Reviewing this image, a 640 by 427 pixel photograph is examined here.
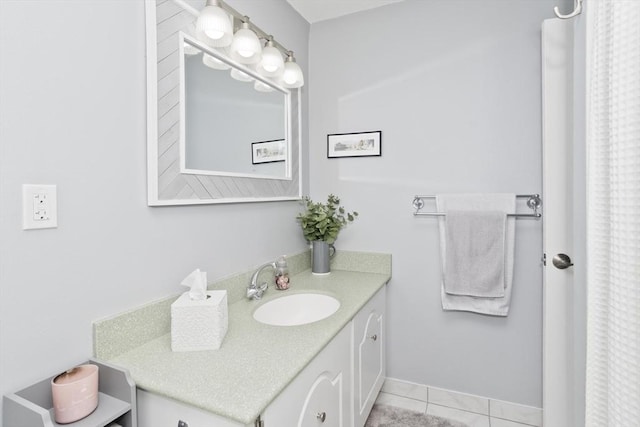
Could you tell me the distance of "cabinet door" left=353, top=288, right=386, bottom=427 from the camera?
4.77ft

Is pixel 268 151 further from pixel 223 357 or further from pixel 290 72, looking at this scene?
pixel 223 357

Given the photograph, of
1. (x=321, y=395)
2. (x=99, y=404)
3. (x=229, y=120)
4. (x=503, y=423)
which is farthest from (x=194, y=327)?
(x=503, y=423)

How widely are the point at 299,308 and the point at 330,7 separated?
178 cm

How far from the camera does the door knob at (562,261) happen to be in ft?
4.27

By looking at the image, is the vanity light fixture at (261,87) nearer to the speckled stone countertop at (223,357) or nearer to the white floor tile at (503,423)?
the speckled stone countertop at (223,357)

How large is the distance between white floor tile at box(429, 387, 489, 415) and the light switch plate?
6.59 ft

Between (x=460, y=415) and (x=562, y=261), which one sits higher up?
(x=562, y=261)

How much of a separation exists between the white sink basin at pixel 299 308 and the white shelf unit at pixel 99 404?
2.33 ft

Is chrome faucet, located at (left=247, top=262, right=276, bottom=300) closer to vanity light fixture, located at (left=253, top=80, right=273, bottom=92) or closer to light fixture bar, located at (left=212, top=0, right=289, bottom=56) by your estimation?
vanity light fixture, located at (left=253, top=80, right=273, bottom=92)

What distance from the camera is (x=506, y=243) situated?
5.63 feet

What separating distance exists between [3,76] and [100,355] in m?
0.76

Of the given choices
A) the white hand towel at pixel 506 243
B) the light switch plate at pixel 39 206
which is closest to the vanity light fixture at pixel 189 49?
the light switch plate at pixel 39 206

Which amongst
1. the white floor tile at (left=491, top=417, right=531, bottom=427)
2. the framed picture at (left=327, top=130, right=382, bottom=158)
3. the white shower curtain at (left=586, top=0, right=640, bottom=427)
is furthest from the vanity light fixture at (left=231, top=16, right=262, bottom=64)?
the white floor tile at (left=491, top=417, right=531, bottom=427)

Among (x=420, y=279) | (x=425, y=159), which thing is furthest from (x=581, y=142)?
(x=420, y=279)
